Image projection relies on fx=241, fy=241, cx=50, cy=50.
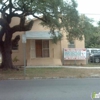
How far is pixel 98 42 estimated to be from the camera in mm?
54781

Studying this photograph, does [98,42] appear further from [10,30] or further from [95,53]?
[10,30]

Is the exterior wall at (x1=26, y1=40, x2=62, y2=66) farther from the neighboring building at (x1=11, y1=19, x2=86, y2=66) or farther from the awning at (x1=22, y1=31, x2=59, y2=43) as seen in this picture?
the awning at (x1=22, y1=31, x2=59, y2=43)

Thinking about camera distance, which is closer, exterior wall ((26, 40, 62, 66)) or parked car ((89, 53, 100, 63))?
exterior wall ((26, 40, 62, 66))

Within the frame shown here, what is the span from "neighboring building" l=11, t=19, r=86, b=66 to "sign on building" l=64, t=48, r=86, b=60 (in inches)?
24.7

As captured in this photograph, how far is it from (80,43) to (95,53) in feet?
13.6

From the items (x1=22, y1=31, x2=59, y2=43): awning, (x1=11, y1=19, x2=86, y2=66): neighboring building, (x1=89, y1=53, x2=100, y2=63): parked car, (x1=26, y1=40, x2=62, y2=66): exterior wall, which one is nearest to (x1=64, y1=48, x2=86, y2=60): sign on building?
(x1=11, y1=19, x2=86, y2=66): neighboring building

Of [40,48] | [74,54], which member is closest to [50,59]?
[40,48]

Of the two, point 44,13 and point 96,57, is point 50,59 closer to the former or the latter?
point 96,57

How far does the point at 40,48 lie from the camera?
26.5m

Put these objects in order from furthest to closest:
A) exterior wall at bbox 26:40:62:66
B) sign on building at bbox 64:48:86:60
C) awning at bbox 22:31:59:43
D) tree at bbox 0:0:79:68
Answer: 1. sign on building at bbox 64:48:86:60
2. exterior wall at bbox 26:40:62:66
3. awning at bbox 22:31:59:43
4. tree at bbox 0:0:79:68

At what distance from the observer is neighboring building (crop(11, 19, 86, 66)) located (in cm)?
2473

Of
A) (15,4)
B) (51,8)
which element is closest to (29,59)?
(15,4)

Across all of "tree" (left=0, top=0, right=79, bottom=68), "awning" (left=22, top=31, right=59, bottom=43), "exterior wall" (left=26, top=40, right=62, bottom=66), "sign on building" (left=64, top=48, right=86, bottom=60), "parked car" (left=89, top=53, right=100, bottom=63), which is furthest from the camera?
"parked car" (left=89, top=53, right=100, bottom=63)

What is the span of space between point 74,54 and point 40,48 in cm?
383
